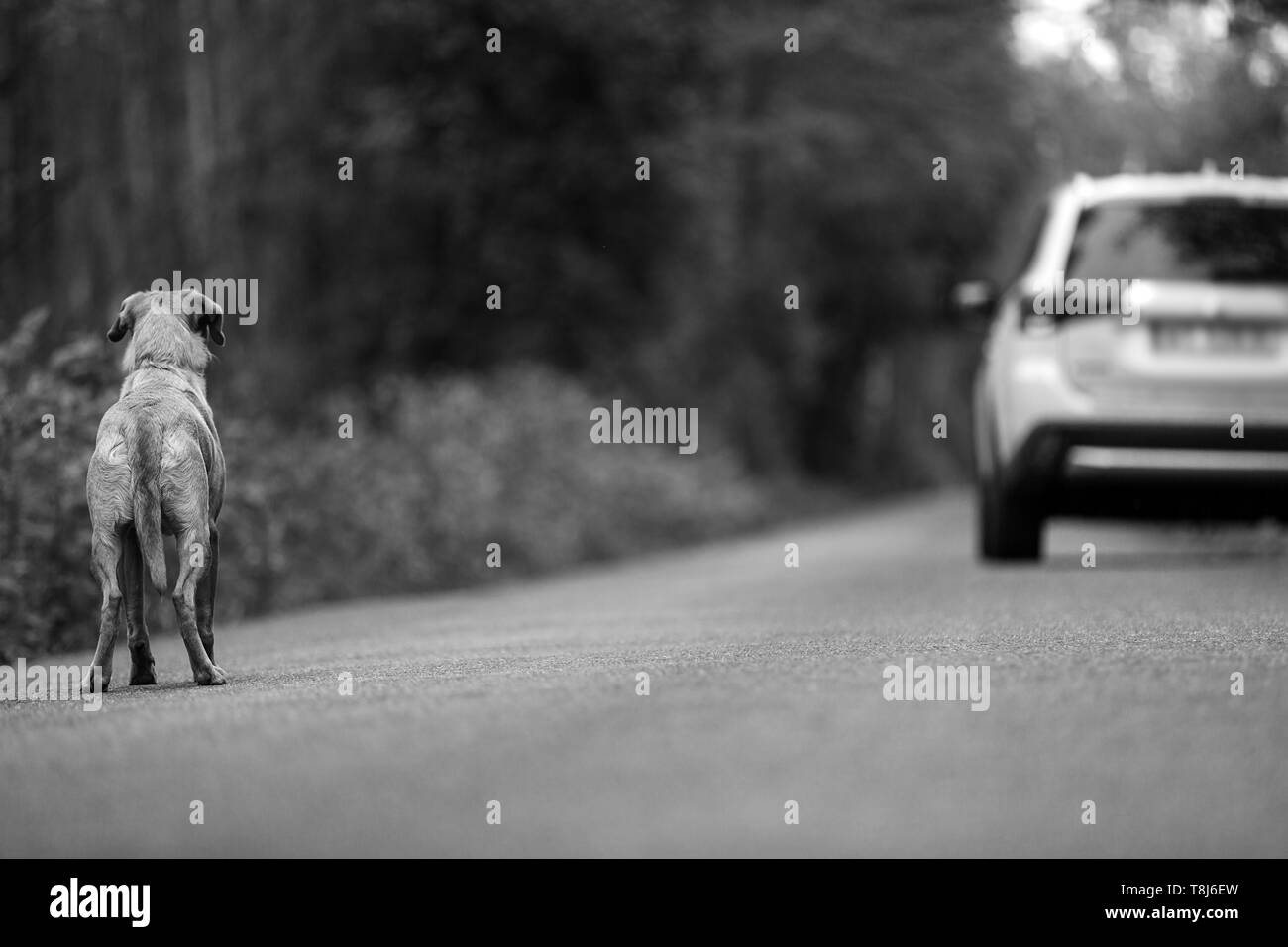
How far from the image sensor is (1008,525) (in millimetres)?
12930

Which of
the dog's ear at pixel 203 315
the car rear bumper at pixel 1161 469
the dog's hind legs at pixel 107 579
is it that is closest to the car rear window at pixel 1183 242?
the car rear bumper at pixel 1161 469

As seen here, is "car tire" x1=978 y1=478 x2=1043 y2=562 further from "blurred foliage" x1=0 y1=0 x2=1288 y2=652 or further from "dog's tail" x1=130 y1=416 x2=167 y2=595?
"dog's tail" x1=130 y1=416 x2=167 y2=595

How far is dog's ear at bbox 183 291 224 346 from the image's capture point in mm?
7164

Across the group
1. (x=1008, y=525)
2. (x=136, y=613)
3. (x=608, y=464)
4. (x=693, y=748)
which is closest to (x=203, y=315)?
(x=136, y=613)

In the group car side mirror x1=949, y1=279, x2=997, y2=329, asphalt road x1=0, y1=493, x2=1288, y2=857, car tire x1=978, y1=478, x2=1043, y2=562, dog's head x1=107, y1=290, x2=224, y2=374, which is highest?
car side mirror x1=949, y1=279, x2=997, y2=329

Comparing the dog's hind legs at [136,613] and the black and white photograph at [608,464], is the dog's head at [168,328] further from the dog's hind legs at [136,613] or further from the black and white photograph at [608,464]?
the dog's hind legs at [136,613]

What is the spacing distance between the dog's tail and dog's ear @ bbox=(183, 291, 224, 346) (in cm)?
62

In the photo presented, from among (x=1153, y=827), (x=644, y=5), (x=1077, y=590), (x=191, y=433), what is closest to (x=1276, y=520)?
(x=1077, y=590)

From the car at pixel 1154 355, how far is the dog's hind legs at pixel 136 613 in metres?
6.28

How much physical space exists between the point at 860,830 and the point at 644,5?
73.0 feet

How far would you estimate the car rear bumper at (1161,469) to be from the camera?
11477mm

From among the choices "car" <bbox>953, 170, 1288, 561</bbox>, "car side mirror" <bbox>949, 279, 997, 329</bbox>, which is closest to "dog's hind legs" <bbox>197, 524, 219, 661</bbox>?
"car" <bbox>953, 170, 1288, 561</bbox>

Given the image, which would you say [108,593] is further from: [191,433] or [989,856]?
[989,856]

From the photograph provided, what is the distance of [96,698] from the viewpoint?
654 cm
